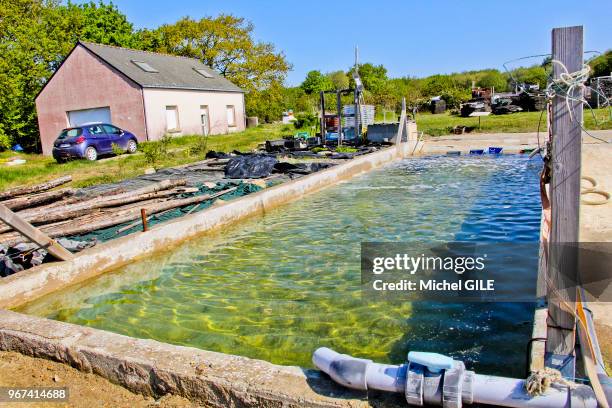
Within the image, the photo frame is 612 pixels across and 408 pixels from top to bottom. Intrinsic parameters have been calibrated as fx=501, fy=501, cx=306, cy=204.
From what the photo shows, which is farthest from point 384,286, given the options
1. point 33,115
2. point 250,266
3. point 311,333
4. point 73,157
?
point 33,115

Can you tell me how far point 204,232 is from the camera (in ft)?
28.2

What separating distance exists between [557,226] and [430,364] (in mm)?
1186

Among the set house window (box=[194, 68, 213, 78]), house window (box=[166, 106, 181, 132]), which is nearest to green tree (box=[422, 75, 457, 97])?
house window (box=[194, 68, 213, 78])

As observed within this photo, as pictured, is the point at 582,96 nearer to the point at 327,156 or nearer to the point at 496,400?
the point at 496,400

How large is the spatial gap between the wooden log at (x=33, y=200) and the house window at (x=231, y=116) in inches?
1062

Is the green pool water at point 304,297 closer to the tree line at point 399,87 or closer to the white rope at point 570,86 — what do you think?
the white rope at point 570,86

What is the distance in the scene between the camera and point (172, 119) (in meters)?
30.1

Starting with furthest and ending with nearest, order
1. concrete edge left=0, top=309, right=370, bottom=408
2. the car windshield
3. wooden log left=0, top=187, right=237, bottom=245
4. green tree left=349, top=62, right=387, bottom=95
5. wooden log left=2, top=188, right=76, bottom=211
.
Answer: green tree left=349, top=62, right=387, bottom=95 < the car windshield < wooden log left=2, top=188, right=76, bottom=211 < wooden log left=0, top=187, right=237, bottom=245 < concrete edge left=0, top=309, right=370, bottom=408

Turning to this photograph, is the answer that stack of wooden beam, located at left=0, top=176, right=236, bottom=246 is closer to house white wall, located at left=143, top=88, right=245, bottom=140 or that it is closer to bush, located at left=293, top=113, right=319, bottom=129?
house white wall, located at left=143, top=88, right=245, bottom=140

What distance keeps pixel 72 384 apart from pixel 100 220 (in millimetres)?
5083

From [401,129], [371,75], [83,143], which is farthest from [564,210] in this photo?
[371,75]

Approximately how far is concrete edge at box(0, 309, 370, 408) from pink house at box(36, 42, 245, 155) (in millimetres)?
24891

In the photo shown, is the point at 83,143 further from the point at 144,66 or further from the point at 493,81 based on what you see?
the point at 493,81

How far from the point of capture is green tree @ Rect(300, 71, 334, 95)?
65.0 meters
